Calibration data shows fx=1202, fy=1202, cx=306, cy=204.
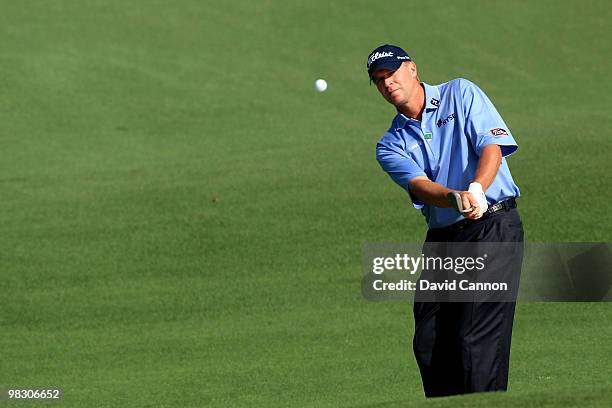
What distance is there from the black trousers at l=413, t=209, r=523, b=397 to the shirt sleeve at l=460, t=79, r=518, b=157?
1.27 feet

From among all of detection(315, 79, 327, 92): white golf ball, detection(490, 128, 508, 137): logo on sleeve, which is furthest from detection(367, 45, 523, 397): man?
detection(315, 79, 327, 92): white golf ball

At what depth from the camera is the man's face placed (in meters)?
6.54

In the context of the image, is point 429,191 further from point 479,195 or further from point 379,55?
point 379,55

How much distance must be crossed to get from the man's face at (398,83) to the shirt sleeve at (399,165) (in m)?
0.28

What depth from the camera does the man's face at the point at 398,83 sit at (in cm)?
654

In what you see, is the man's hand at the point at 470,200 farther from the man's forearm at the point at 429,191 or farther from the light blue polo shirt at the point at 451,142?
the light blue polo shirt at the point at 451,142

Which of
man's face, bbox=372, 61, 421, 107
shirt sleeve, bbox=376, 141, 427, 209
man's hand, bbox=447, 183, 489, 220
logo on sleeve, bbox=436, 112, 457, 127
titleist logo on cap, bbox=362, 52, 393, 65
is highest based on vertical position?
titleist logo on cap, bbox=362, 52, 393, 65

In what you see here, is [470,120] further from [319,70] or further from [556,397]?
[319,70]

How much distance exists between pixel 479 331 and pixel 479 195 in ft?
2.78

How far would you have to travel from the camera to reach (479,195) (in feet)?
19.7

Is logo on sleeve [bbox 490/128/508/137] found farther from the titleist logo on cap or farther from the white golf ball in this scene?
the white golf ball

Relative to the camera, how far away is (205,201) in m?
14.5

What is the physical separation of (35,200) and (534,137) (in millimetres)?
6631

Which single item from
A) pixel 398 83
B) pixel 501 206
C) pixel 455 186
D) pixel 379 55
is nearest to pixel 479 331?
pixel 501 206
